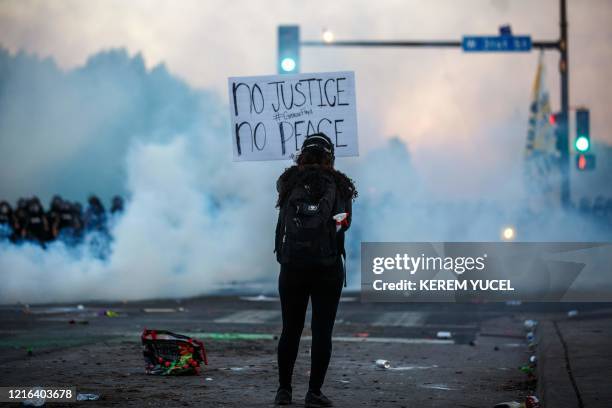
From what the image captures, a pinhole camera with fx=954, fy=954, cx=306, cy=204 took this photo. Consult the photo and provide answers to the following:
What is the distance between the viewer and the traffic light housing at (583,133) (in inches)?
773

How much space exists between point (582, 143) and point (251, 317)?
357 inches

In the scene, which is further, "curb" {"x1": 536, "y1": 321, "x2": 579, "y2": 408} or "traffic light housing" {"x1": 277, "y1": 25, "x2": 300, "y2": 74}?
"traffic light housing" {"x1": 277, "y1": 25, "x2": 300, "y2": 74}

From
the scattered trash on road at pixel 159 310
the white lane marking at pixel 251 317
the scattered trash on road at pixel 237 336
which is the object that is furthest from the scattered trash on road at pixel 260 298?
the scattered trash on road at pixel 237 336

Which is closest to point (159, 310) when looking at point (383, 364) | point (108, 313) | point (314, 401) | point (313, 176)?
point (108, 313)

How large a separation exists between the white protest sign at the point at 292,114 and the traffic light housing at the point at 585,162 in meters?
13.2

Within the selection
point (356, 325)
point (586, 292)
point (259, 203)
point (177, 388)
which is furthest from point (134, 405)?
point (259, 203)

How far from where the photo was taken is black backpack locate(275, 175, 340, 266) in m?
5.64

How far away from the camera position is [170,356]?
768cm

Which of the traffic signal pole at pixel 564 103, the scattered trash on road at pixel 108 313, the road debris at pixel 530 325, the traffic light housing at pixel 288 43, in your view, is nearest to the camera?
the road debris at pixel 530 325

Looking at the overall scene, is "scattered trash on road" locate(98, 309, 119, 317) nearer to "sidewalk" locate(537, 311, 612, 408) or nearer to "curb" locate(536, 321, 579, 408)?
"sidewalk" locate(537, 311, 612, 408)

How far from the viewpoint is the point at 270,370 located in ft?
26.4

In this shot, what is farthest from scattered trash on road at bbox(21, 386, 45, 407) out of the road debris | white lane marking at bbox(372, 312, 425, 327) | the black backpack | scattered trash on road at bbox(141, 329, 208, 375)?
the road debris

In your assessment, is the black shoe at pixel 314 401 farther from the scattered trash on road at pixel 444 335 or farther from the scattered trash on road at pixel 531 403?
the scattered trash on road at pixel 444 335

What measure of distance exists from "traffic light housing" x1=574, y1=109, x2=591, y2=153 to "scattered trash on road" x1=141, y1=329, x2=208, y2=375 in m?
13.8
